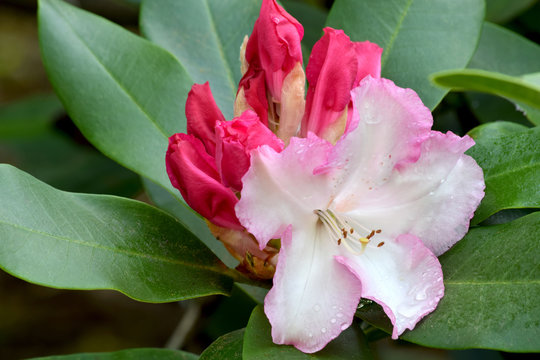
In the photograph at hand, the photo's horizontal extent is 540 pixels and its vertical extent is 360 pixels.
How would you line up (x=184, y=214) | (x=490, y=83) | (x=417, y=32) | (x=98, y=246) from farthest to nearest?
(x=184, y=214) < (x=417, y=32) < (x=98, y=246) < (x=490, y=83)

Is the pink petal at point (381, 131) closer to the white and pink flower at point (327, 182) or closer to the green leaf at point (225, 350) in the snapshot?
the white and pink flower at point (327, 182)

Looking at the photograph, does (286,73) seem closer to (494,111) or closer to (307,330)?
(307,330)

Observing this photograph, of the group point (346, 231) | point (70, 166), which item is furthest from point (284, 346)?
point (70, 166)

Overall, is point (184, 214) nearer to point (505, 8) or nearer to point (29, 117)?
point (505, 8)

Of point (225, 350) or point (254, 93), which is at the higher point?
point (254, 93)

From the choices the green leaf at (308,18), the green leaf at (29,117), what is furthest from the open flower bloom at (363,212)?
the green leaf at (29,117)

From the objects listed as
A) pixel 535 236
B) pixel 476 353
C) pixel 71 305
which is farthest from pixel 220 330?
pixel 71 305
